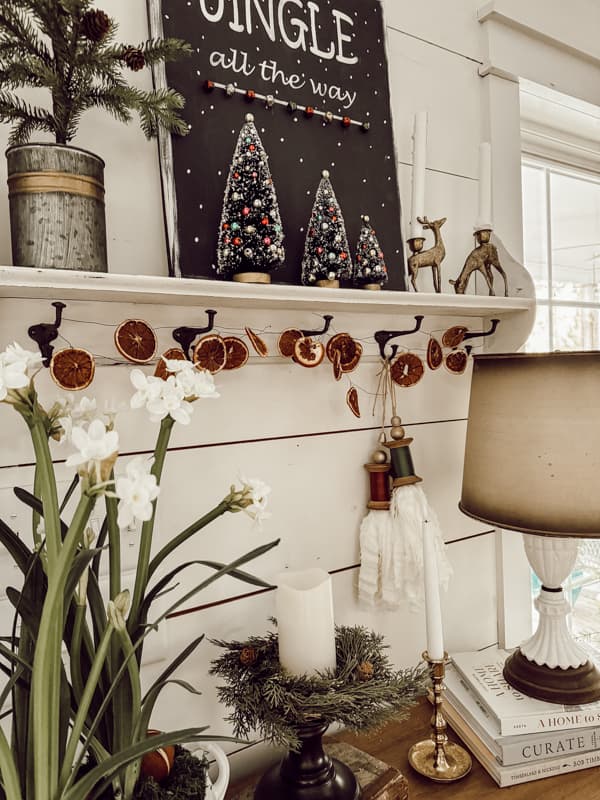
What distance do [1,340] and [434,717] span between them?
832 millimetres

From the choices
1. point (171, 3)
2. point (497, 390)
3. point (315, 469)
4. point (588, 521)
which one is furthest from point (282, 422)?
point (171, 3)

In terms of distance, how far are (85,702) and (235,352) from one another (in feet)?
1.61

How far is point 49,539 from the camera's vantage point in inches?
20.1

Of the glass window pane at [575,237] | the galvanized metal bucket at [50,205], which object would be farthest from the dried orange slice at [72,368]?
the glass window pane at [575,237]

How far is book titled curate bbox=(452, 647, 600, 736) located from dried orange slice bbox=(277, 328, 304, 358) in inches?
26.2

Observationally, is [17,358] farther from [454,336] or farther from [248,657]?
[454,336]

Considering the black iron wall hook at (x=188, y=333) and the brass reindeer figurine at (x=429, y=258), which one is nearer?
the black iron wall hook at (x=188, y=333)

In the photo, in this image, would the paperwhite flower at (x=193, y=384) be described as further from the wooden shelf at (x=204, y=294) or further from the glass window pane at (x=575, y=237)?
the glass window pane at (x=575, y=237)

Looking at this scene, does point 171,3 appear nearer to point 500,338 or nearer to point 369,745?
point 500,338

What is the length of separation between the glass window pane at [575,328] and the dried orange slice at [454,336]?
59 centimetres

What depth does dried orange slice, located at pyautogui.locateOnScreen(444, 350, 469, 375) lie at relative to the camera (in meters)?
1.16

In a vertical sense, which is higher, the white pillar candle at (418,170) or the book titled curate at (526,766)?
the white pillar candle at (418,170)

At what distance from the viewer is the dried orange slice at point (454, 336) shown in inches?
45.4

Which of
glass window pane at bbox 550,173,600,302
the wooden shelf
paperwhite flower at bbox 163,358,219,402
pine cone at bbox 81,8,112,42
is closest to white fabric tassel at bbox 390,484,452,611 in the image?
the wooden shelf
